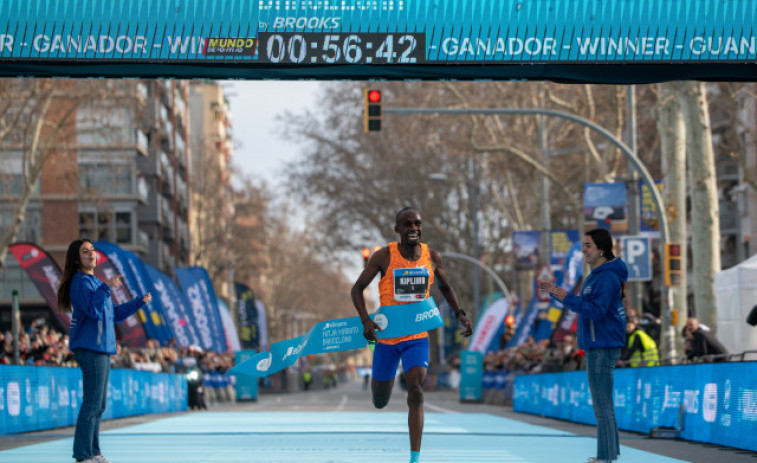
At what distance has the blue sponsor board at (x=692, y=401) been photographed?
48.3 ft

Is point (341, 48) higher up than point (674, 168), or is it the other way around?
point (674, 168)

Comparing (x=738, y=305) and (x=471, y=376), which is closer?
(x=738, y=305)

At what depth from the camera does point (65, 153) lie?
1772 inches

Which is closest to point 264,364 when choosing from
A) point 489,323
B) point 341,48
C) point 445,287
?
point 445,287

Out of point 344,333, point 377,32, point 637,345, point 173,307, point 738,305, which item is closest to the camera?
point 344,333

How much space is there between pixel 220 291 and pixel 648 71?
108 meters

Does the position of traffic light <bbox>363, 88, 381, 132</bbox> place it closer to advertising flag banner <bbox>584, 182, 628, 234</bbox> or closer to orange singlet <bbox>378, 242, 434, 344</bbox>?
advertising flag banner <bbox>584, 182, 628, 234</bbox>

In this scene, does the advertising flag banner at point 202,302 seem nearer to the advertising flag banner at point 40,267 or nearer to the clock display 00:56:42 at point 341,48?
the advertising flag banner at point 40,267

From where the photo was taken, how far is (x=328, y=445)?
52.1ft

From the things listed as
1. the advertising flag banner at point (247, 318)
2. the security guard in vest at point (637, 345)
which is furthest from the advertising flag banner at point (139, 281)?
the advertising flag banner at point (247, 318)

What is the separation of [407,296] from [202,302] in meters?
36.6

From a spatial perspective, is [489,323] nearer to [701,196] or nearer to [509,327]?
[509,327]

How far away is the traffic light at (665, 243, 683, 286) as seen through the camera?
26.9 meters

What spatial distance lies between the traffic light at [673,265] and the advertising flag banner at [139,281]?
1363 cm
